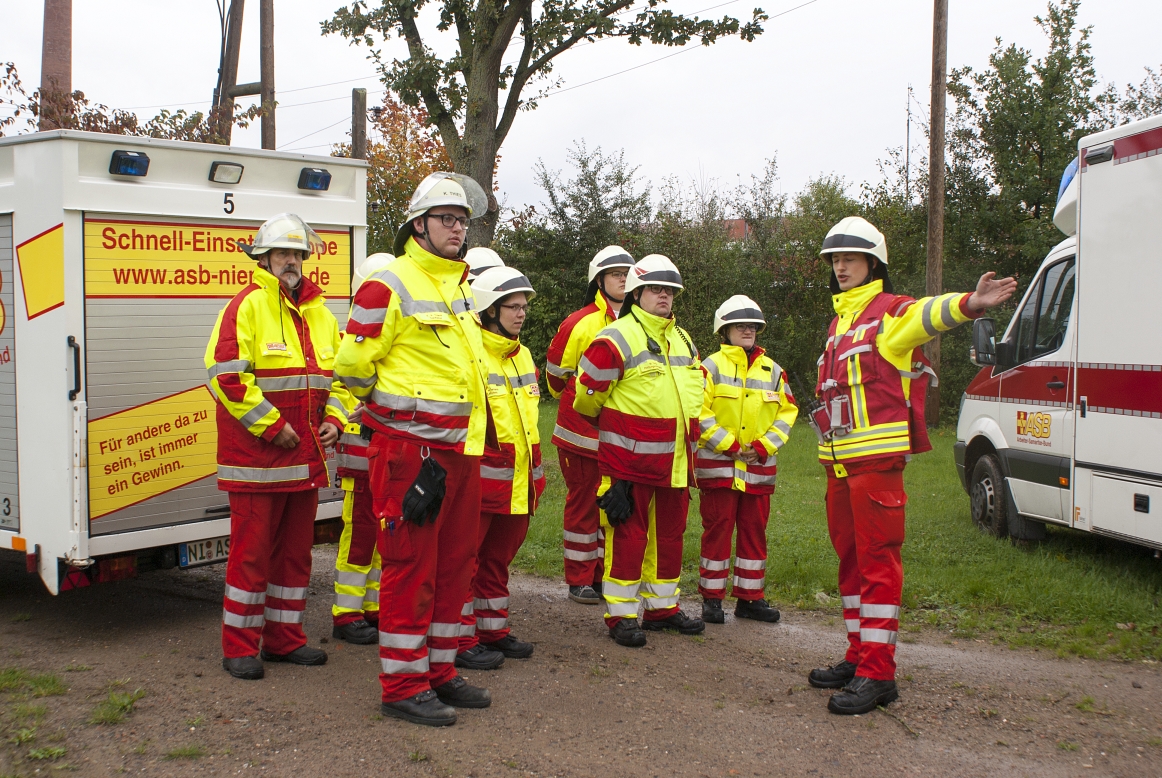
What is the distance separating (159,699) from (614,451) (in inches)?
105

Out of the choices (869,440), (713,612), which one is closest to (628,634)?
(713,612)

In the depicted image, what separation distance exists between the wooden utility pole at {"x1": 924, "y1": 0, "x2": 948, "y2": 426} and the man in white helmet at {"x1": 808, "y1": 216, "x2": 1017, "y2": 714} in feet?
36.3

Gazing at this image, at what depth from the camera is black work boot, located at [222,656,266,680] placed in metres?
4.94

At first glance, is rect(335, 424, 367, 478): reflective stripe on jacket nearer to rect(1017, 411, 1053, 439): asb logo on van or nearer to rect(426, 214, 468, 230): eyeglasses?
rect(426, 214, 468, 230): eyeglasses

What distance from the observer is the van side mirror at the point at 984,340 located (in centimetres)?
647

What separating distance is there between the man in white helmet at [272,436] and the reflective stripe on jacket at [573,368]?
5.33 feet

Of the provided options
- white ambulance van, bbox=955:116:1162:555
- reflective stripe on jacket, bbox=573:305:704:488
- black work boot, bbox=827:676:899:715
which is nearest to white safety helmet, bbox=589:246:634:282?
reflective stripe on jacket, bbox=573:305:704:488

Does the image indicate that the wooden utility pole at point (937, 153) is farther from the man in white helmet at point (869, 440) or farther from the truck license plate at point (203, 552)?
the truck license plate at point (203, 552)

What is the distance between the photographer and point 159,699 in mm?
4613

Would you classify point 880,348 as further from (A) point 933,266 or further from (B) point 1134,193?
(A) point 933,266

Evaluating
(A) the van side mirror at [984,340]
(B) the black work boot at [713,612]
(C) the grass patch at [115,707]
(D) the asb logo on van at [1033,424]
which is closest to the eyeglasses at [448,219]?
(C) the grass patch at [115,707]

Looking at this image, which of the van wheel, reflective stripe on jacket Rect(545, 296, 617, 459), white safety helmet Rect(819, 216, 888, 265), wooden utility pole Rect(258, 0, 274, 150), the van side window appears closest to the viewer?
white safety helmet Rect(819, 216, 888, 265)

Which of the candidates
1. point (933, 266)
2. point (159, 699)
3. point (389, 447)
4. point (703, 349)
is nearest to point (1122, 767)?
point (389, 447)

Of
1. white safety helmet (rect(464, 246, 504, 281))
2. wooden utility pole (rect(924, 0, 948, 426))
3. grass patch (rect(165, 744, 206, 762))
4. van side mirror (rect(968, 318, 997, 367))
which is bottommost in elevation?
grass patch (rect(165, 744, 206, 762))
